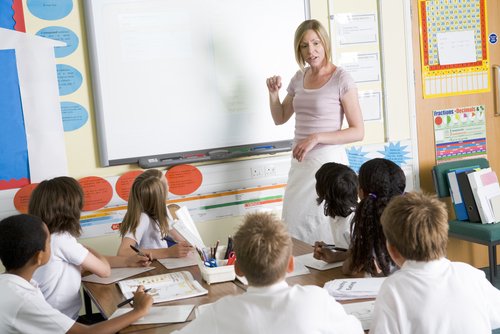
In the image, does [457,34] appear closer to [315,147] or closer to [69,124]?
[315,147]

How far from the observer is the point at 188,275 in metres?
2.34

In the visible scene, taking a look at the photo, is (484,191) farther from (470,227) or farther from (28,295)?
(28,295)

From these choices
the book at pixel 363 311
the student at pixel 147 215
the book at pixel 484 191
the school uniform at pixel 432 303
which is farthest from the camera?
the book at pixel 484 191

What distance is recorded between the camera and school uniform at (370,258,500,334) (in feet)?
5.20

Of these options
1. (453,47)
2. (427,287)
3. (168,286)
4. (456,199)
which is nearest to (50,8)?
(168,286)

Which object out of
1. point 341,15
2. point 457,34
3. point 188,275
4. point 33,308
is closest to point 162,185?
point 188,275

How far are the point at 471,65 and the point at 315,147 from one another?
5.50ft

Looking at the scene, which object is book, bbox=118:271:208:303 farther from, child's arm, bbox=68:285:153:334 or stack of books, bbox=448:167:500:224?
stack of books, bbox=448:167:500:224

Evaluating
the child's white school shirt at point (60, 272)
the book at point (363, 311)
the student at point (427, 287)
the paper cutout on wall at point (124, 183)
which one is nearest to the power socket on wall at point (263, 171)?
the paper cutout on wall at point (124, 183)

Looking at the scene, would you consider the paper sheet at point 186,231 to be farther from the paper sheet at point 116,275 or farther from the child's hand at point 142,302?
the child's hand at point 142,302

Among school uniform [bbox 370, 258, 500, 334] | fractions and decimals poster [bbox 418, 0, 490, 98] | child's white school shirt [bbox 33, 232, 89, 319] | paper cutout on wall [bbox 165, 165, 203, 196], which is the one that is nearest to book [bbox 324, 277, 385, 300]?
school uniform [bbox 370, 258, 500, 334]

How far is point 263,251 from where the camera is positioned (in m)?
1.53

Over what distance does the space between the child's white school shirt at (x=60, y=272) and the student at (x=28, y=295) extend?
365 millimetres

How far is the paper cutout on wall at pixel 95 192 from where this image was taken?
11.1 ft
